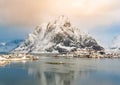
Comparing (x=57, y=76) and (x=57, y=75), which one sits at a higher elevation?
(x=57, y=75)

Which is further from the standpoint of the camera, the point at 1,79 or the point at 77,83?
the point at 1,79

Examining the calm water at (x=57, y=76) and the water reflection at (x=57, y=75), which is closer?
the calm water at (x=57, y=76)

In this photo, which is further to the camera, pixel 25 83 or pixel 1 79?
pixel 1 79

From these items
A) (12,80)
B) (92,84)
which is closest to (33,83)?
(12,80)

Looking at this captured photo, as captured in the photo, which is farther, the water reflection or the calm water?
the water reflection

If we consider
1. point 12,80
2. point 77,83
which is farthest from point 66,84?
point 12,80

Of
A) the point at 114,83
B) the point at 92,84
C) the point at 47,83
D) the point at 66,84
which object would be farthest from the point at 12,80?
the point at 114,83

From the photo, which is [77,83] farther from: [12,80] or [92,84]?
[12,80]

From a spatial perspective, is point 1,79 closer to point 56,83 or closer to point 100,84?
point 56,83

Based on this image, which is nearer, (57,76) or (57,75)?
(57,76)
